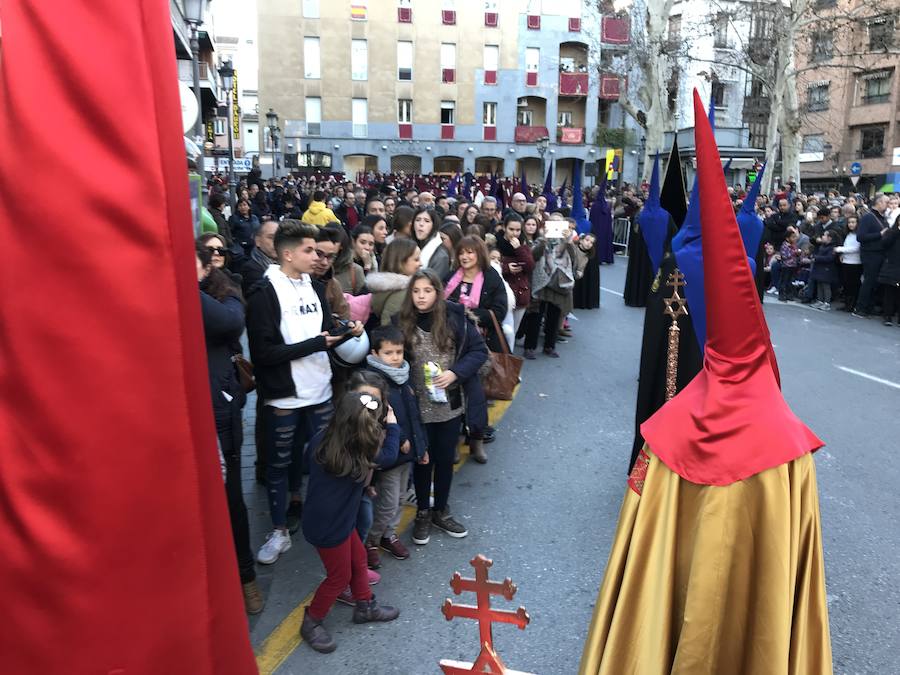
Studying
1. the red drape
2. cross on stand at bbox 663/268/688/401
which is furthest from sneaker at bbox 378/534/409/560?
the red drape

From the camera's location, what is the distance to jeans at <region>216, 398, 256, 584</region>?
3.31 metres

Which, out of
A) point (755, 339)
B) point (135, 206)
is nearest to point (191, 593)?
point (135, 206)

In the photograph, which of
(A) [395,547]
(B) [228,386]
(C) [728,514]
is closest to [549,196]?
(A) [395,547]

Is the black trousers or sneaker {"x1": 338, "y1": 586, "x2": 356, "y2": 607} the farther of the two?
the black trousers

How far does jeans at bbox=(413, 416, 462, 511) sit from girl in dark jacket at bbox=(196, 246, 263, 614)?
1148 mm

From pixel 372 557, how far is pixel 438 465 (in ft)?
2.26

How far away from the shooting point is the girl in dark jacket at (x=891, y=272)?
11.0m

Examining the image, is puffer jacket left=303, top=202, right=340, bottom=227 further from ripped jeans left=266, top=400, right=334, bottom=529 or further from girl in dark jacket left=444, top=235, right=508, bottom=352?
ripped jeans left=266, top=400, right=334, bottom=529

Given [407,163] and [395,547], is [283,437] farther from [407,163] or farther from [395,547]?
[407,163]

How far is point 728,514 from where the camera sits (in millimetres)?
1762

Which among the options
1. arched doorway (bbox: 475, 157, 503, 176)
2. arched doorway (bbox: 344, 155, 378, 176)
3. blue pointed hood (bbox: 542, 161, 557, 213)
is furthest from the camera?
arched doorway (bbox: 475, 157, 503, 176)

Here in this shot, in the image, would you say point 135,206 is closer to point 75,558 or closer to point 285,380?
point 75,558

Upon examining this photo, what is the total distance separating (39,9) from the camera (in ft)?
2.30

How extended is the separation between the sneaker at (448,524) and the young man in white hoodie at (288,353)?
0.91 m
